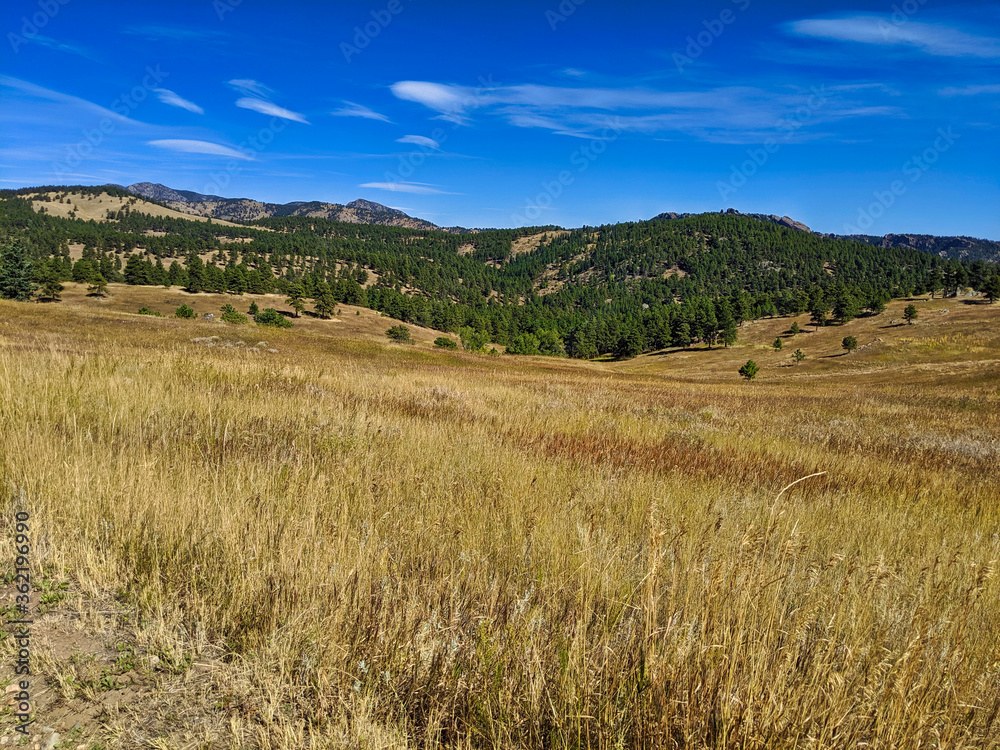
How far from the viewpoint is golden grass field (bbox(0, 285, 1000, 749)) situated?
5.82 ft

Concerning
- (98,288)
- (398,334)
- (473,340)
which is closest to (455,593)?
(398,334)

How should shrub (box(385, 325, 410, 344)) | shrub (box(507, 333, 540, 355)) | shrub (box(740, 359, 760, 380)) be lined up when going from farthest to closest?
shrub (box(507, 333, 540, 355))
shrub (box(385, 325, 410, 344))
shrub (box(740, 359, 760, 380))

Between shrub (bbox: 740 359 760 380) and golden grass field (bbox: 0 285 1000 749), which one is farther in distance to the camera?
shrub (bbox: 740 359 760 380)

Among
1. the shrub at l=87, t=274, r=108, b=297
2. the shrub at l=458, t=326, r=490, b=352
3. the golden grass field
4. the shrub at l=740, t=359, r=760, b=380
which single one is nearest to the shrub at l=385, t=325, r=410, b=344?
the shrub at l=458, t=326, r=490, b=352

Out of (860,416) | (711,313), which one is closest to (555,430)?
(860,416)

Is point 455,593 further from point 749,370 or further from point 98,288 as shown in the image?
point 98,288

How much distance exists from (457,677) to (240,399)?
6321 mm

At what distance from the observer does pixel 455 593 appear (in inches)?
95.5

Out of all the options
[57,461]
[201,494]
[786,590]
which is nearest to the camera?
[786,590]

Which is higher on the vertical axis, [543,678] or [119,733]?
[543,678]

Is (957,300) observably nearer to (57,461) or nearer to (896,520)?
(896,520)

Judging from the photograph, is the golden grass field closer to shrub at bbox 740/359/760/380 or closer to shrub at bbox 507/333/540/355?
shrub at bbox 740/359/760/380

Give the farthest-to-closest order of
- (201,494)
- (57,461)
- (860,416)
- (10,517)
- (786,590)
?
(860,416)
(57,461)
(201,494)
(10,517)
(786,590)

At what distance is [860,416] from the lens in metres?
16.0
